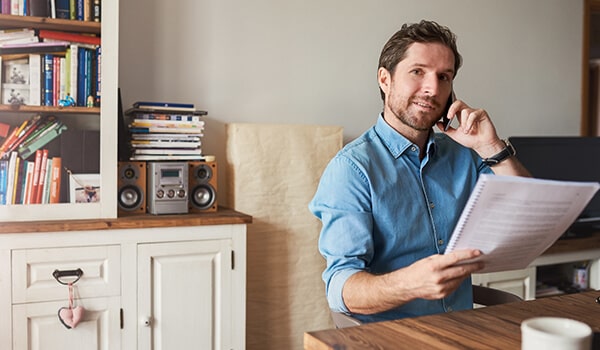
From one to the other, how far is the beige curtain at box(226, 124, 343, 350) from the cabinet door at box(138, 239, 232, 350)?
314 mm

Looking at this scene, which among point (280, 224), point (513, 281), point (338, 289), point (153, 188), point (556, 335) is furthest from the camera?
A: point (513, 281)

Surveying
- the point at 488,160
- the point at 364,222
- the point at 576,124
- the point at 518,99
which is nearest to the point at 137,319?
the point at 364,222

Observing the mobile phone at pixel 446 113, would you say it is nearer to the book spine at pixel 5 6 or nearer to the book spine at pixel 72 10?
the book spine at pixel 72 10

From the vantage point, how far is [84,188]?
2.37 meters

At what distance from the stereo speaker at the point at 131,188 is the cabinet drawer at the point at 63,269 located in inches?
9.1

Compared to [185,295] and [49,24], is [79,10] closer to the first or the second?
[49,24]

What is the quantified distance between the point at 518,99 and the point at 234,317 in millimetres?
2310

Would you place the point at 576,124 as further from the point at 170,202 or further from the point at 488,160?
the point at 170,202

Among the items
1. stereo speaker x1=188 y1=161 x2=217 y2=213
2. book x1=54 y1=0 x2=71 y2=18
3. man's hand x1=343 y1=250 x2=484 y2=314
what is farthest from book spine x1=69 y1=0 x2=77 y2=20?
man's hand x1=343 y1=250 x2=484 y2=314

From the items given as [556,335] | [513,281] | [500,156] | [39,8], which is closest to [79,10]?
[39,8]

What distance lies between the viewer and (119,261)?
231 centimetres

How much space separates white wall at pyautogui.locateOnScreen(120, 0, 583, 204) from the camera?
2820 mm

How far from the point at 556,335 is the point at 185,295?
70.2 inches

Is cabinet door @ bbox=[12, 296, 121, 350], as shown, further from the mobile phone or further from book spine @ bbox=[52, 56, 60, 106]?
the mobile phone
